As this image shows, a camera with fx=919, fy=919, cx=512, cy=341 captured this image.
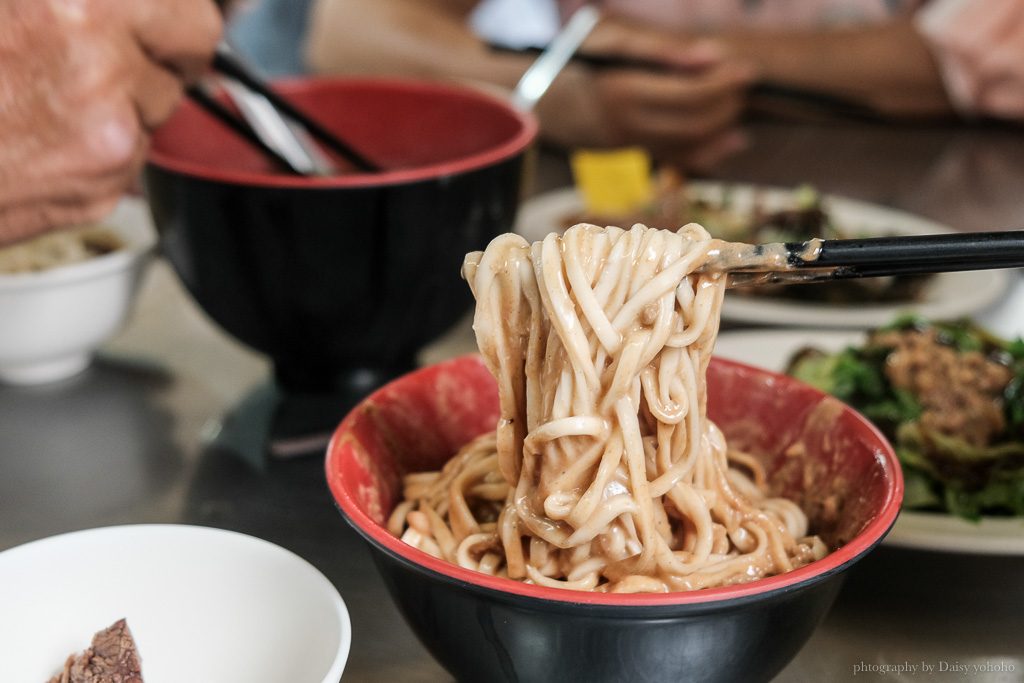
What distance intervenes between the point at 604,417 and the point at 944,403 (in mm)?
725

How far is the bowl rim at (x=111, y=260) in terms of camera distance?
139 cm

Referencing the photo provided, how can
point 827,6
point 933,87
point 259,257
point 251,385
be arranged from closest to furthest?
point 259,257, point 251,385, point 933,87, point 827,6

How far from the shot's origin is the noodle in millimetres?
849

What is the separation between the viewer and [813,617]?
0.80 meters

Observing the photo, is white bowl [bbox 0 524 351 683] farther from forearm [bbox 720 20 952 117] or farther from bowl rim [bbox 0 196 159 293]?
forearm [bbox 720 20 952 117]

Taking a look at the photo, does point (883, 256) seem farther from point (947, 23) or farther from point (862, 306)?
point (947, 23)

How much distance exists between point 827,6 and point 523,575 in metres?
3.33

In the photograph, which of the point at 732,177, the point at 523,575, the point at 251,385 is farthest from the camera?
the point at 732,177

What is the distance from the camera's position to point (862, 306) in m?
1.83

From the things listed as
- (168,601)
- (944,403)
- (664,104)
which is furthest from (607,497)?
(664,104)

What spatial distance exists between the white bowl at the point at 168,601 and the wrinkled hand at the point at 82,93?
539 millimetres

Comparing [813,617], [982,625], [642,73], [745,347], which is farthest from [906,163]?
[813,617]

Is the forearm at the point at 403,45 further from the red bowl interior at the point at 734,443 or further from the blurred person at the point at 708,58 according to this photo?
the red bowl interior at the point at 734,443

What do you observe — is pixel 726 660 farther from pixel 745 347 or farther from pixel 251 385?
pixel 251 385
